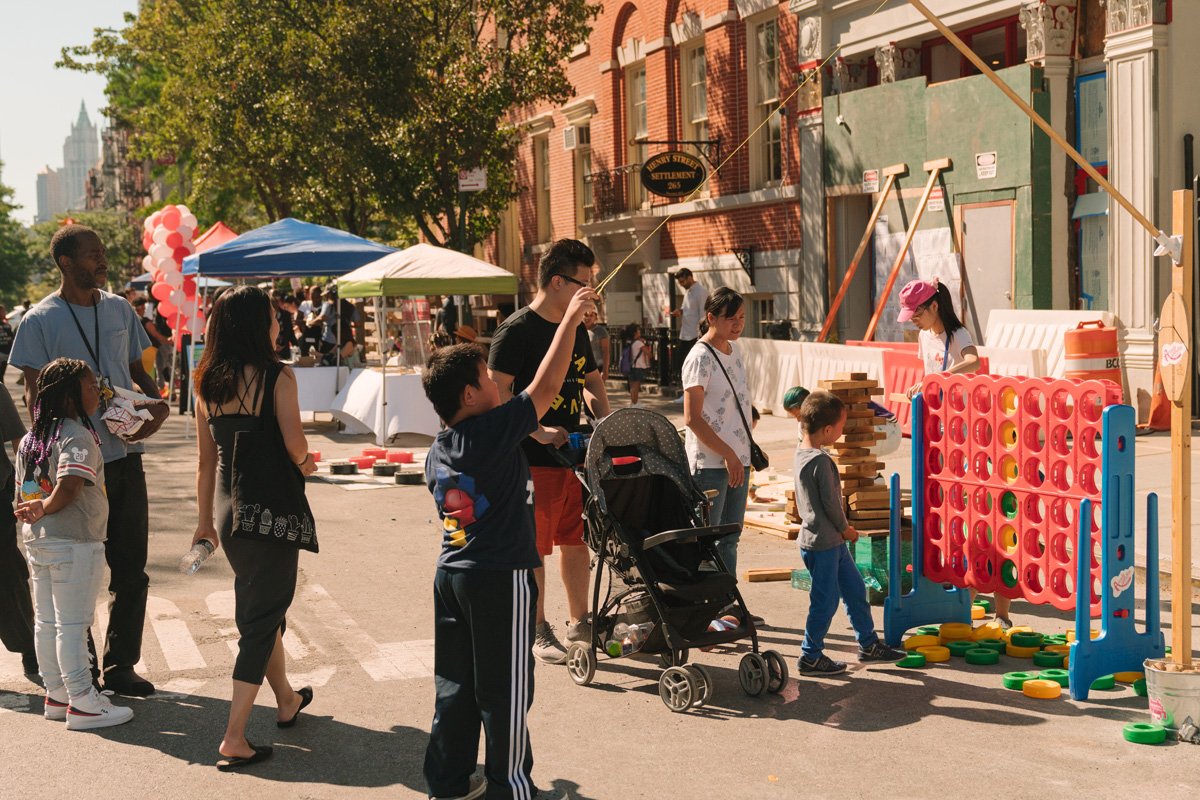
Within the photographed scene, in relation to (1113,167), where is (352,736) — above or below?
below

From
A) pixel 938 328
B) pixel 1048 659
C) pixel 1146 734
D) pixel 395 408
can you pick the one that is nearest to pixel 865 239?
pixel 395 408

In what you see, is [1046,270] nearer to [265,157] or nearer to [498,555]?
[498,555]

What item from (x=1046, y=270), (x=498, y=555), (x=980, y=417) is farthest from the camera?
(x=1046, y=270)

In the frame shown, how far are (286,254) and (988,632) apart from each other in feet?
41.8

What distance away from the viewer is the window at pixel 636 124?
80.6ft

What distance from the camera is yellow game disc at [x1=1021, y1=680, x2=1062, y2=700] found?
17.7ft

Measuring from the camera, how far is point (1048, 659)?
5863mm

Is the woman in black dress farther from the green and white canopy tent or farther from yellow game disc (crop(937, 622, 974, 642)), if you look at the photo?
the green and white canopy tent

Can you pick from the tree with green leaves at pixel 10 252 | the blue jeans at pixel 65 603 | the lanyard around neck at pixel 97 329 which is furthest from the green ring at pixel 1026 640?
the tree with green leaves at pixel 10 252

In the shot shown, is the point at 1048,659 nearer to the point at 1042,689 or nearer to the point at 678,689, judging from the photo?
the point at 1042,689

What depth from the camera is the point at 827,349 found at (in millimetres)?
16062

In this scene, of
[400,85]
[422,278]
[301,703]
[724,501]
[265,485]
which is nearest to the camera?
[265,485]

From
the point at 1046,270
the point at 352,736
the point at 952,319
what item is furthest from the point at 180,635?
the point at 1046,270

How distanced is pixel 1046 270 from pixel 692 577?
11.2 metres
